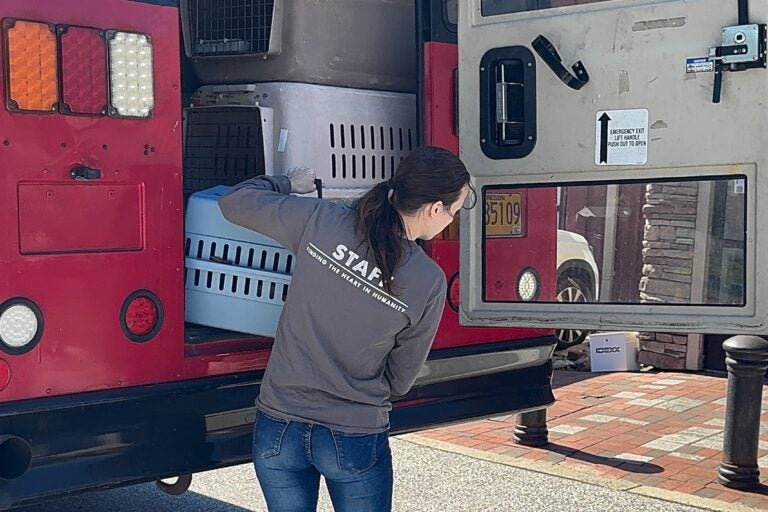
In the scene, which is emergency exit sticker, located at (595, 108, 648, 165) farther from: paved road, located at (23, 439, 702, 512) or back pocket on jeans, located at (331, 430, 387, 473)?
paved road, located at (23, 439, 702, 512)

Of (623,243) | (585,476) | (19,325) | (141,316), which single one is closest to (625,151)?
(623,243)

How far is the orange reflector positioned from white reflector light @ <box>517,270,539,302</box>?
1953mm

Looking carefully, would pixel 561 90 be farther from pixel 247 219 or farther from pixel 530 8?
pixel 247 219

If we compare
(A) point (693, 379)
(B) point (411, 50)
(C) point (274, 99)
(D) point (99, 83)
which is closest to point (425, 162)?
(D) point (99, 83)

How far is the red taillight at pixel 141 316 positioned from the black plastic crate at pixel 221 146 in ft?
2.78

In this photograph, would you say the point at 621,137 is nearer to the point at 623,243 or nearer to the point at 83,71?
the point at 623,243

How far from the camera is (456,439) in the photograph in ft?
23.0

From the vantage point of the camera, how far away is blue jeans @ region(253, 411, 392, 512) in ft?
9.73

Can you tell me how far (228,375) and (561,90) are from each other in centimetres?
149

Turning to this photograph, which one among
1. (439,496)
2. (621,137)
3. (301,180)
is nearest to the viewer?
(301,180)

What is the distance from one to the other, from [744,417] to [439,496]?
1.68 meters

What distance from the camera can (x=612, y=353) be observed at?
9.14m

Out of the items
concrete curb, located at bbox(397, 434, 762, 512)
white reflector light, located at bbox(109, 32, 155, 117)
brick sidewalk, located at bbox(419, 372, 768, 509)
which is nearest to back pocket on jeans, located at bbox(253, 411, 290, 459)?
white reflector light, located at bbox(109, 32, 155, 117)

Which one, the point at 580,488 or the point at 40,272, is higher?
the point at 40,272
